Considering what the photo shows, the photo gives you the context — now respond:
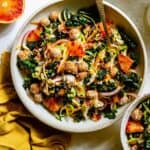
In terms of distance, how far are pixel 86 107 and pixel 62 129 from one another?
0.30ft

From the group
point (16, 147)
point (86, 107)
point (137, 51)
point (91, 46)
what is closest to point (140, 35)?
point (137, 51)

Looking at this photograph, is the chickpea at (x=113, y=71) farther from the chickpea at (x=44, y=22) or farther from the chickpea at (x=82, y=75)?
the chickpea at (x=44, y=22)

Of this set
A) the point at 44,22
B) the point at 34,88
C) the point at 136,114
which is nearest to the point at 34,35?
the point at 44,22

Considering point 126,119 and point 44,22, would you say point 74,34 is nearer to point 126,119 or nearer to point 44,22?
point 44,22

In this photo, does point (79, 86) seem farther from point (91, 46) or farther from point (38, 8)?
point (38, 8)

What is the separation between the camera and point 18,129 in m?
1.55

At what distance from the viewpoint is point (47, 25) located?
1538 millimetres

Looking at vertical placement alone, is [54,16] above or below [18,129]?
above

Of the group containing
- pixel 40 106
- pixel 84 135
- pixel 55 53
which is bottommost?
pixel 84 135

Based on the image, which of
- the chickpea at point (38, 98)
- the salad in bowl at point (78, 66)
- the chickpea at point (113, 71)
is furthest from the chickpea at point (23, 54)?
the chickpea at point (113, 71)

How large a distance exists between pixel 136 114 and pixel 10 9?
18.5 inches

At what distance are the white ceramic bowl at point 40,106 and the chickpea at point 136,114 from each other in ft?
0.17

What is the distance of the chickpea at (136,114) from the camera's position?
1.47 m

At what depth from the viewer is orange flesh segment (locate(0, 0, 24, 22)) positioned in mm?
1521
